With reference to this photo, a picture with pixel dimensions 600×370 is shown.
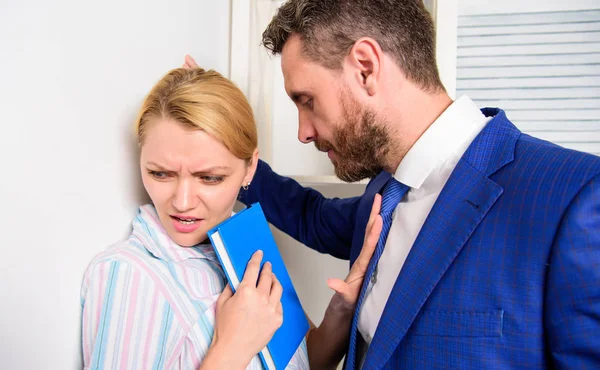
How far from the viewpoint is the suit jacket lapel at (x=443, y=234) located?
88 centimetres

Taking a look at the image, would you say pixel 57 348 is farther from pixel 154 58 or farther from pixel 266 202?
pixel 266 202

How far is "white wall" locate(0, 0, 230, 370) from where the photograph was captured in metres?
0.69

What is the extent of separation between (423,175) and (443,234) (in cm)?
20

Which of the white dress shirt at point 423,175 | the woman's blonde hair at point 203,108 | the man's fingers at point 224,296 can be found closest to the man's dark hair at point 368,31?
the white dress shirt at point 423,175

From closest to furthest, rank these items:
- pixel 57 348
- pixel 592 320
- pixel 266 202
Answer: pixel 592 320 < pixel 57 348 < pixel 266 202

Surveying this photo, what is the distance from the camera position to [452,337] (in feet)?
2.84

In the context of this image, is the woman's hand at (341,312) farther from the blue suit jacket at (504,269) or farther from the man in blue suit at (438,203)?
the blue suit jacket at (504,269)

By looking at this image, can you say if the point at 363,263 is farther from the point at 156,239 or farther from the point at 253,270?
the point at 156,239

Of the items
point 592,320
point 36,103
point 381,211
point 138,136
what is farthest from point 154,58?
point 592,320

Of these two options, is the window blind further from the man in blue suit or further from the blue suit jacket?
the blue suit jacket

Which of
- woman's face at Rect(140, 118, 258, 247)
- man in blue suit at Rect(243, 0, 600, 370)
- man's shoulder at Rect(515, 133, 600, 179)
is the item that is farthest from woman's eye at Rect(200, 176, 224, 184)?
man's shoulder at Rect(515, 133, 600, 179)

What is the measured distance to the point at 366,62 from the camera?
1.06 metres

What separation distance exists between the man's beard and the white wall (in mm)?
480

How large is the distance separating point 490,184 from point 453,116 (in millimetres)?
223
